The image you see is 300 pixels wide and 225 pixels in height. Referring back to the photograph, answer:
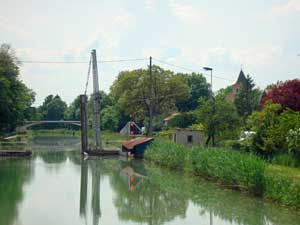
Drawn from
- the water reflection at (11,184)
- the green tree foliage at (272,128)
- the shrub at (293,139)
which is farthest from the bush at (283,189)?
the water reflection at (11,184)

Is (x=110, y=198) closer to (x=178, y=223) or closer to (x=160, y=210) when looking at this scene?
(x=160, y=210)

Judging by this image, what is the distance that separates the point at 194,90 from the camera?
77.5 metres

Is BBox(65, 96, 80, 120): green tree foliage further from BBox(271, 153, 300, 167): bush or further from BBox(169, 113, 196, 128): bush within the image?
BBox(271, 153, 300, 167): bush

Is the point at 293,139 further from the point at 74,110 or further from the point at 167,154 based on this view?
the point at 74,110

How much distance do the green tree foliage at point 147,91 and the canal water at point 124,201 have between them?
3160 centimetres

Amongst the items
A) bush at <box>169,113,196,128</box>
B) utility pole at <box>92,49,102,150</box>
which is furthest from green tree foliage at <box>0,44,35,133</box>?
bush at <box>169,113,196,128</box>

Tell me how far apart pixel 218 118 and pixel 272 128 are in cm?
871

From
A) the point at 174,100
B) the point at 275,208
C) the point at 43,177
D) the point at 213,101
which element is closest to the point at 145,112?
the point at 174,100

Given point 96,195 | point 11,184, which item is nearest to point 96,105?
point 11,184

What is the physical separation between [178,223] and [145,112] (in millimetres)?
46949

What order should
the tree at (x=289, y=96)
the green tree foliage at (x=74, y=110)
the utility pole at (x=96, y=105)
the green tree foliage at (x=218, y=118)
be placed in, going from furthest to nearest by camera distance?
1. the green tree foliage at (x=74, y=110)
2. the utility pole at (x=96, y=105)
3. the green tree foliage at (x=218, y=118)
4. the tree at (x=289, y=96)

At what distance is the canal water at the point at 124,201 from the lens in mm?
15156

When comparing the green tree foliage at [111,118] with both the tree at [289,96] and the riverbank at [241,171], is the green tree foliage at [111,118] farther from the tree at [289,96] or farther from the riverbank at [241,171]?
the riverbank at [241,171]

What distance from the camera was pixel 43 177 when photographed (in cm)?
2605
